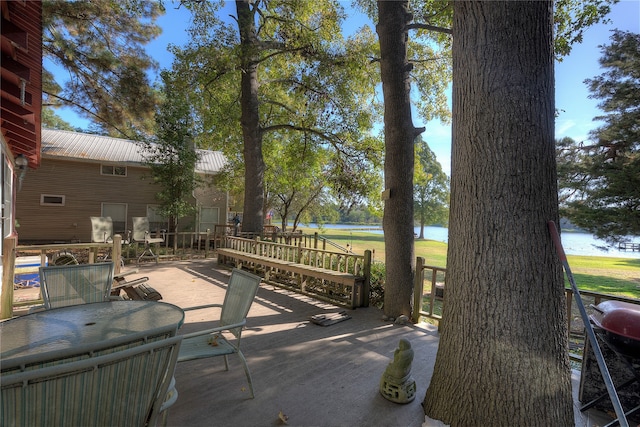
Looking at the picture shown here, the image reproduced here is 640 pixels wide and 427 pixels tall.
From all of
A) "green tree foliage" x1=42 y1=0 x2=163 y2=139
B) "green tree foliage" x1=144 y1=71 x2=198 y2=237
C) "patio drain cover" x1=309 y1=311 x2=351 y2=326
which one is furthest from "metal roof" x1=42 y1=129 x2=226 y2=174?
"patio drain cover" x1=309 y1=311 x2=351 y2=326

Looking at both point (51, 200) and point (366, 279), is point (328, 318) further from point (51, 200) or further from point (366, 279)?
point (51, 200)

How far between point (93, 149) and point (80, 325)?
51.8ft

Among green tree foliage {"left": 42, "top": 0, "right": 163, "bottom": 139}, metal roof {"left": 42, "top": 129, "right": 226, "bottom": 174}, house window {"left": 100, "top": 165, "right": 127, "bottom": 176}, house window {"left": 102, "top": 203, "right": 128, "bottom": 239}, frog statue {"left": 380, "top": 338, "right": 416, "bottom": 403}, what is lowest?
frog statue {"left": 380, "top": 338, "right": 416, "bottom": 403}

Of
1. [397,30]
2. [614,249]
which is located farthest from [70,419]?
[614,249]

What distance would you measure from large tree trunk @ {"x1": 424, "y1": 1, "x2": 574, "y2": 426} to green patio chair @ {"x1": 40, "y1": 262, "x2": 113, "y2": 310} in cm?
362

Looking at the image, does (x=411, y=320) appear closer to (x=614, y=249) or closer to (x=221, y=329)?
(x=221, y=329)

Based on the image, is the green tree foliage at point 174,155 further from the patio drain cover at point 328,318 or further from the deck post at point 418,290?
the deck post at point 418,290

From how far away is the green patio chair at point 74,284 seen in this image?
2.98 m

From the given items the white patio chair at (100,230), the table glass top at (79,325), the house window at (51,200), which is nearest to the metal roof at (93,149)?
the house window at (51,200)

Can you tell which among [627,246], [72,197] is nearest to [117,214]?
[72,197]

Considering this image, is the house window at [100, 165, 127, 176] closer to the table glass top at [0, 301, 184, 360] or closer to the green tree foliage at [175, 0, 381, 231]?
the green tree foliage at [175, 0, 381, 231]

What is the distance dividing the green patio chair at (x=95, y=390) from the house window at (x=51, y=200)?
1595 centimetres

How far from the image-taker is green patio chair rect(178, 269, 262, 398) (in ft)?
8.25

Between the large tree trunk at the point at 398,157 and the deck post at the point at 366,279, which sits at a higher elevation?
the large tree trunk at the point at 398,157
